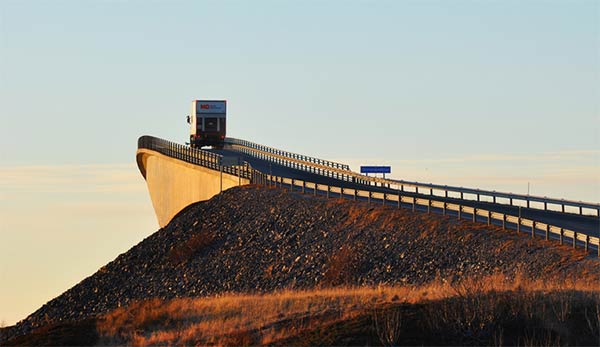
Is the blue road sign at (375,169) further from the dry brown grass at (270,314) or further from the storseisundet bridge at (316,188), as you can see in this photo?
the dry brown grass at (270,314)

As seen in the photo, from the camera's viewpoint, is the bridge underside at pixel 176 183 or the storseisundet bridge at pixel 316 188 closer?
the storseisundet bridge at pixel 316 188

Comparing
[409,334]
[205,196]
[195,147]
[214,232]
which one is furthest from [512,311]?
[195,147]

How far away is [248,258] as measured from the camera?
194ft

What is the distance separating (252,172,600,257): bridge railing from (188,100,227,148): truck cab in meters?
22.3

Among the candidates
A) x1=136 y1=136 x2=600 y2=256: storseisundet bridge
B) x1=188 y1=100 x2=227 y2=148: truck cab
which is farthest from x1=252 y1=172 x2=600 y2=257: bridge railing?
x1=188 y1=100 x2=227 y2=148: truck cab

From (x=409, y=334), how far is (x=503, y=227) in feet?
73.7

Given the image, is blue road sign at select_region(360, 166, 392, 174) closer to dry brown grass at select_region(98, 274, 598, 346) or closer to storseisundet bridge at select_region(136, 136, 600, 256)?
storseisundet bridge at select_region(136, 136, 600, 256)

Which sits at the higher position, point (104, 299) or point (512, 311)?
point (512, 311)

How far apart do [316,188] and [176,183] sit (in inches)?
1257

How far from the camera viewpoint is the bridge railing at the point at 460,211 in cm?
4459

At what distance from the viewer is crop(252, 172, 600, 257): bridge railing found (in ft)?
146

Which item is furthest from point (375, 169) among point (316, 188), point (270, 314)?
point (270, 314)

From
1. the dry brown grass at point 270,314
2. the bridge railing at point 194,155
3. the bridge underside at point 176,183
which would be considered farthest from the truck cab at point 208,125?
the dry brown grass at point 270,314

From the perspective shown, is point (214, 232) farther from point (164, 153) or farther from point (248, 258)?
point (164, 153)
